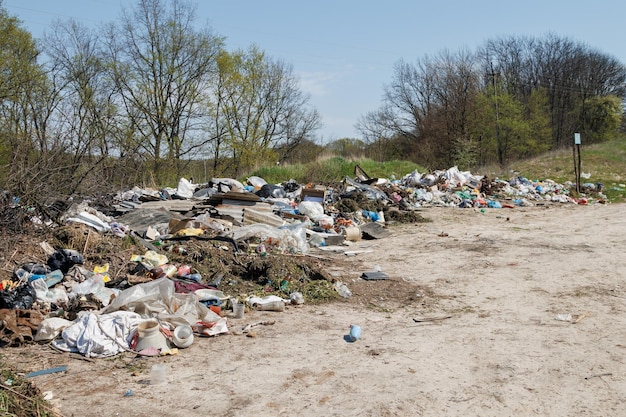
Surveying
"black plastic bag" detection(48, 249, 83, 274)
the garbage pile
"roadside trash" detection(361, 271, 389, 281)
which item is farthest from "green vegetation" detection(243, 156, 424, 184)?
"black plastic bag" detection(48, 249, 83, 274)

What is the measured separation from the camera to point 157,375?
3578 millimetres

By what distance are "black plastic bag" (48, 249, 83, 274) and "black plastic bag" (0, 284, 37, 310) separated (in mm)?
796

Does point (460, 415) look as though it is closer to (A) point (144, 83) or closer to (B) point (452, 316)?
(B) point (452, 316)

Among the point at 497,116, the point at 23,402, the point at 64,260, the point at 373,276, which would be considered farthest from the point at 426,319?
the point at 497,116

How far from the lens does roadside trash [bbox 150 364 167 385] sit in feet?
11.7

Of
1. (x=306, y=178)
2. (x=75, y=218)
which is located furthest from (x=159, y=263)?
(x=306, y=178)

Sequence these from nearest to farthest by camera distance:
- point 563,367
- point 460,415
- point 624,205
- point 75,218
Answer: point 460,415, point 563,367, point 75,218, point 624,205

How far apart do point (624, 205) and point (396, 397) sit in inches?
557

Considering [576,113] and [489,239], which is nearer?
[489,239]

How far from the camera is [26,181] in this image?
6.56m

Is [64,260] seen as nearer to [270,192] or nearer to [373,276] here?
[373,276]

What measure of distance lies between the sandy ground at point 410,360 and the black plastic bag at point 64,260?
5.55 feet

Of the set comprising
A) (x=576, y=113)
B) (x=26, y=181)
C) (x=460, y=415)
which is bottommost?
(x=460, y=415)

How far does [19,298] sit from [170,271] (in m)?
1.65
